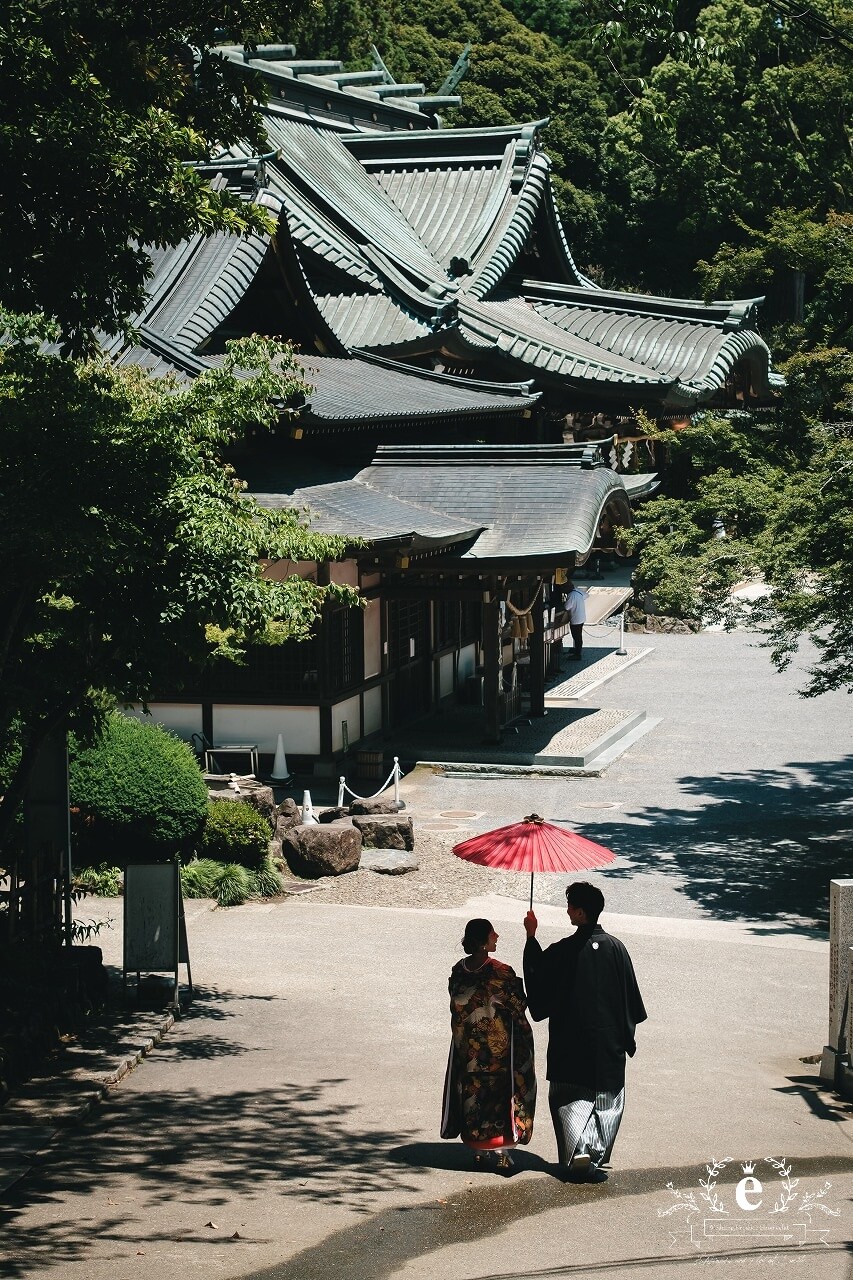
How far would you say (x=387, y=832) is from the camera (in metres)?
17.7

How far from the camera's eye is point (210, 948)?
13523mm

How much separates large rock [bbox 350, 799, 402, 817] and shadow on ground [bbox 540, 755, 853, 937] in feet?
6.81

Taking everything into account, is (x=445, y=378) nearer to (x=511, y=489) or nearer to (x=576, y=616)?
(x=511, y=489)

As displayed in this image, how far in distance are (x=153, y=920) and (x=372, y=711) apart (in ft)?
39.7

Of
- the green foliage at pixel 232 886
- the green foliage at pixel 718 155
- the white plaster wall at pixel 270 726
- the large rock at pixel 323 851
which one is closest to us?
the green foliage at pixel 232 886

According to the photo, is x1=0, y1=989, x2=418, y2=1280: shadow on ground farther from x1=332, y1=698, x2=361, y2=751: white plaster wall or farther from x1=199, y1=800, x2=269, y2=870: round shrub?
x1=332, y1=698, x2=361, y2=751: white plaster wall

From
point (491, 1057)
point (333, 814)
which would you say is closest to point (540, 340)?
point (333, 814)

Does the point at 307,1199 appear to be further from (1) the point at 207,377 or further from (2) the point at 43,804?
(1) the point at 207,377

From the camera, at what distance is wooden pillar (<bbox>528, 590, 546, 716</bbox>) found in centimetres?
2562

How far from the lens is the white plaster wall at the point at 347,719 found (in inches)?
853

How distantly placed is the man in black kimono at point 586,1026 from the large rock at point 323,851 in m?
8.82

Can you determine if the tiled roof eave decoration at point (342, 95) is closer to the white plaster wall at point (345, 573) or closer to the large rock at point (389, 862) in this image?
the white plaster wall at point (345, 573)

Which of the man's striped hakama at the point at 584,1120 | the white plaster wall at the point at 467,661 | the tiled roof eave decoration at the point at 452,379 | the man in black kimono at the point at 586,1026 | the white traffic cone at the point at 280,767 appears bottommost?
the man's striped hakama at the point at 584,1120

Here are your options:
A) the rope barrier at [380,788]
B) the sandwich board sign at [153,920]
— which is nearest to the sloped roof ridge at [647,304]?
the rope barrier at [380,788]
